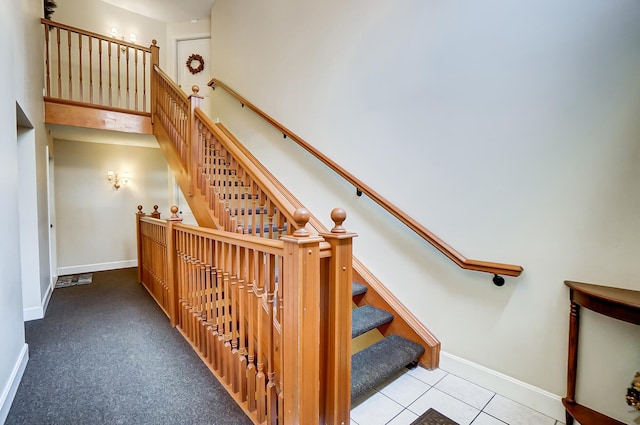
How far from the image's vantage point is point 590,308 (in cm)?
138

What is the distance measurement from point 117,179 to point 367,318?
497 cm

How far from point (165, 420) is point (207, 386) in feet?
1.00

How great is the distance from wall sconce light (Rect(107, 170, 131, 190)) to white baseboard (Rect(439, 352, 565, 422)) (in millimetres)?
5426

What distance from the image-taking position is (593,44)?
58.1 inches

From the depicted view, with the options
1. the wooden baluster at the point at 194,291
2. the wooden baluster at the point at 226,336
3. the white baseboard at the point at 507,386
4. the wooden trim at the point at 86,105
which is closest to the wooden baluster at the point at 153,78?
the wooden trim at the point at 86,105

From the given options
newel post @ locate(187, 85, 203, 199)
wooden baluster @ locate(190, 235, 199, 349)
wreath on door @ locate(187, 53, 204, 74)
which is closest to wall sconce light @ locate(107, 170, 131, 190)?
wreath on door @ locate(187, 53, 204, 74)

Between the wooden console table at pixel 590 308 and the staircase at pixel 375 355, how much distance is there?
0.79 m

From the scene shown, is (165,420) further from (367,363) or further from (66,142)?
(66,142)

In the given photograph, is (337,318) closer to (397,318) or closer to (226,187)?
(397,318)

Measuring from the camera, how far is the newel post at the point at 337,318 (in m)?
1.33

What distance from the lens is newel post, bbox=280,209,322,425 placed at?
1.21 m

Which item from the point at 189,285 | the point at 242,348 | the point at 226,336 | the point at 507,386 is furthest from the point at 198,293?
the point at 507,386

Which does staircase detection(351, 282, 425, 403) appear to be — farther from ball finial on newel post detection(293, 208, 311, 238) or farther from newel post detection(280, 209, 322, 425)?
ball finial on newel post detection(293, 208, 311, 238)

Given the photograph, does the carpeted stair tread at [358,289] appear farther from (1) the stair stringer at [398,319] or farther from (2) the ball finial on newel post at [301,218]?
(2) the ball finial on newel post at [301,218]
